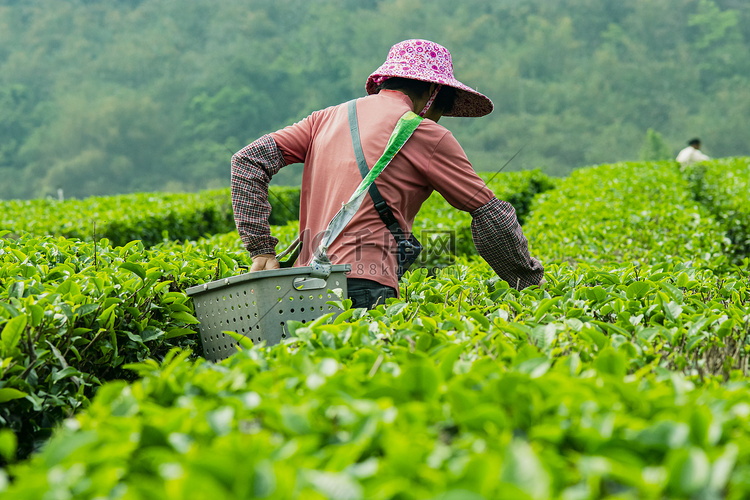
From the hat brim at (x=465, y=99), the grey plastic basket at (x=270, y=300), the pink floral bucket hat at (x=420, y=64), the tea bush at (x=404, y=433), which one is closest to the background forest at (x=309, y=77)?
the hat brim at (x=465, y=99)

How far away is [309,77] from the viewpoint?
184ft

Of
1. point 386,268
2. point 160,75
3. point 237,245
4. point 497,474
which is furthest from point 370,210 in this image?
point 160,75

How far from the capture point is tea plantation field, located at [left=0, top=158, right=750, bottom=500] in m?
0.98

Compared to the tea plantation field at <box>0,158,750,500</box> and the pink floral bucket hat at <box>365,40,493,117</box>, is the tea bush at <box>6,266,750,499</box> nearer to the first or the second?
the tea plantation field at <box>0,158,750,500</box>

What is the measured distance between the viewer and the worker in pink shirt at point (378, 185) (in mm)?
2553

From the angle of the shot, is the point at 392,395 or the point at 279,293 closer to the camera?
the point at 392,395

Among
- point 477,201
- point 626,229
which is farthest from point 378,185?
point 626,229

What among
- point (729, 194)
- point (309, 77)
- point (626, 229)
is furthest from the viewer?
point (309, 77)

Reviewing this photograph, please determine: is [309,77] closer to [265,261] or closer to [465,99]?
[465,99]

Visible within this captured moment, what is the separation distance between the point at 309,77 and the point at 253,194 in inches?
2189

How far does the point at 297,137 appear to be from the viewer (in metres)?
2.74

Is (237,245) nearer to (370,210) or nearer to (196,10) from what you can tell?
(370,210)

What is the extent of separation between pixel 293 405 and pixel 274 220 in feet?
40.8

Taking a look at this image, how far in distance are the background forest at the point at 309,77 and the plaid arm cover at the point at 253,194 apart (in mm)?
41065
